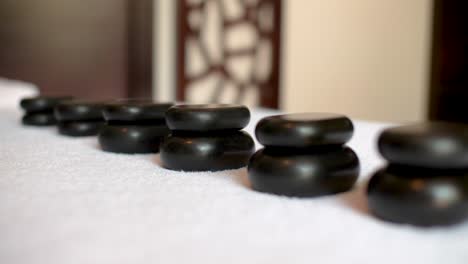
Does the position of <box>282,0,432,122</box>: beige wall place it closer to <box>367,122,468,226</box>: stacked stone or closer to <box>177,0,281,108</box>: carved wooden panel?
<box>177,0,281,108</box>: carved wooden panel

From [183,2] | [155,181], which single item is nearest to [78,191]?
[155,181]

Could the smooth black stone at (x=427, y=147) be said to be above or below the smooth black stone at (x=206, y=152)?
above

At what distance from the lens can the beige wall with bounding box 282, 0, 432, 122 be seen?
3.33m

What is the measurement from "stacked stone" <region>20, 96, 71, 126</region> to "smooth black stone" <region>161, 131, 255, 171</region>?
0.85 metres

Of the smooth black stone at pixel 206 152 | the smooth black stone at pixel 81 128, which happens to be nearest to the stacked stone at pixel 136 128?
the smooth black stone at pixel 206 152

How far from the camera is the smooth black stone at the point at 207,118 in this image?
779 millimetres

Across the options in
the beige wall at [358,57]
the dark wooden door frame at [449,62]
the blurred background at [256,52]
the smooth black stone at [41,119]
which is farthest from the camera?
the beige wall at [358,57]

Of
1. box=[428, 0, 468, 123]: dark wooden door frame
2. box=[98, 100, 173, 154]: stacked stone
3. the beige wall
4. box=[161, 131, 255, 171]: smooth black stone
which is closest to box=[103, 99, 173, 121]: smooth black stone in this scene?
box=[98, 100, 173, 154]: stacked stone

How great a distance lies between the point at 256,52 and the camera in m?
3.98

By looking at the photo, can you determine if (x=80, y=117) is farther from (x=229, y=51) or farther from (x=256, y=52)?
(x=229, y=51)

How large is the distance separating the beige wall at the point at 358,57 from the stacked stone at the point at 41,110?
2479mm

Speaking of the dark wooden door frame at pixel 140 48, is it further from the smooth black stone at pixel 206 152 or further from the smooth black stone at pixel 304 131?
the smooth black stone at pixel 304 131

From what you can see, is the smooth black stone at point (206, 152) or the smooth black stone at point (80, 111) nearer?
the smooth black stone at point (206, 152)

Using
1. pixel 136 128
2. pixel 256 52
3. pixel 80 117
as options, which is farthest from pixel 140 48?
pixel 136 128
